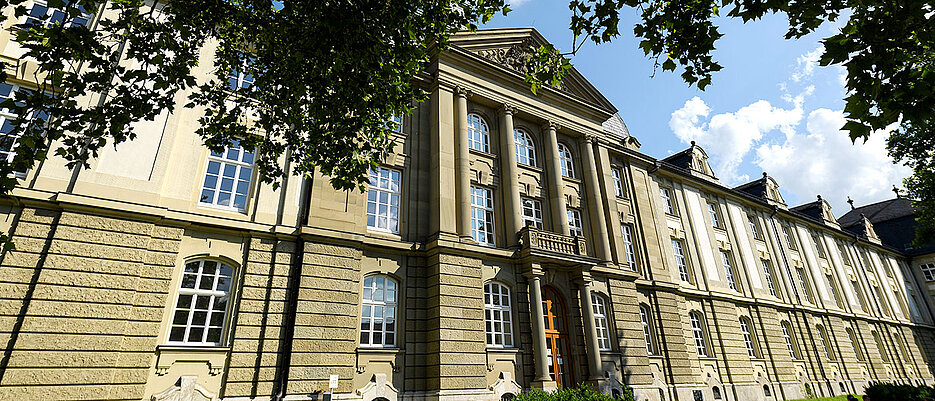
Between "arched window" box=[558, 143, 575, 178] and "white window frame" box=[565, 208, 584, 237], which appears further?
"arched window" box=[558, 143, 575, 178]

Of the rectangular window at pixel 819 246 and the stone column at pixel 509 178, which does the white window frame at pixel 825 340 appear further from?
the stone column at pixel 509 178

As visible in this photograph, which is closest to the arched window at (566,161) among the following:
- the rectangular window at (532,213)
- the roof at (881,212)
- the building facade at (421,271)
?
the building facade at (421,271)

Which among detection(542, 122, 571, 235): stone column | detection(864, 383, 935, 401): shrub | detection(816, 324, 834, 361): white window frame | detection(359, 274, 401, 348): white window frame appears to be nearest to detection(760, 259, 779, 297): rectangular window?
detection(816, 324, 834, 361): white window frame

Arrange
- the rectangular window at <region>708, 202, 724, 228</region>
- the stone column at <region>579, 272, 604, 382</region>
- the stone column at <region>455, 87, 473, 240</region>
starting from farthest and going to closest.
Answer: the rectangular window at <region>708, 202, 724, 228</region>
the stone column at <region>579, 272, 604, 382</region>
the stone column at <region>455, 87, 473, 240</region>

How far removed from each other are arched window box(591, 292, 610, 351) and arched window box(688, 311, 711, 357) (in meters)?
6.59

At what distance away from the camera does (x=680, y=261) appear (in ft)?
77.7

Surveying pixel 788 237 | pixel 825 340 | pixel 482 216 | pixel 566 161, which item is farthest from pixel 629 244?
pixel 825 340

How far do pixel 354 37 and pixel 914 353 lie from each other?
166 ft

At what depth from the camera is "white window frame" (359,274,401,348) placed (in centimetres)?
1308

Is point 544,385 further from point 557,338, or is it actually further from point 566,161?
point 566,161

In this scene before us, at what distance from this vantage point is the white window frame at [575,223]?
1920cm

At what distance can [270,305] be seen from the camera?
37.9 ft

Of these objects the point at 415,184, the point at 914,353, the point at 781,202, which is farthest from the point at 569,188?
the point at 914,353

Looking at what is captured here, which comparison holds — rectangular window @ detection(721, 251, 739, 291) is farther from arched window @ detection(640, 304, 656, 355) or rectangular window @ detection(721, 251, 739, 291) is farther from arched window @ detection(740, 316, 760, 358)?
arched window @ detection(640, 304, 656, 355)
